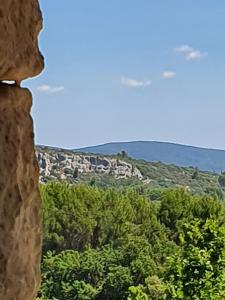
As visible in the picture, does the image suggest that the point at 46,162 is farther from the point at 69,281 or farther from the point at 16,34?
the point at 16,34

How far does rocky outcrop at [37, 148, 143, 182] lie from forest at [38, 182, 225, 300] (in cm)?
1812

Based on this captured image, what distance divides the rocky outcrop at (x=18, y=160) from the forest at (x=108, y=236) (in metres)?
15.8

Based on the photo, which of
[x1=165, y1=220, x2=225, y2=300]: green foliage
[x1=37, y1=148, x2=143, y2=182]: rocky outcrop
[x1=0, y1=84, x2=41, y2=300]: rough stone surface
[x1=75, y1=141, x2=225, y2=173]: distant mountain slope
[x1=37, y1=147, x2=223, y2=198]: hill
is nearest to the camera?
[x1=0, y1=84, x2=41, y2=300]: rough stone surface

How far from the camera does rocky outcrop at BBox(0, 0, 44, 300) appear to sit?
2.68 feet

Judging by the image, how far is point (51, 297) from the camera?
18.2 m

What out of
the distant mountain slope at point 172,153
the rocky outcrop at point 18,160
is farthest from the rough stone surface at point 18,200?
the distant mountain slope at point 172,153

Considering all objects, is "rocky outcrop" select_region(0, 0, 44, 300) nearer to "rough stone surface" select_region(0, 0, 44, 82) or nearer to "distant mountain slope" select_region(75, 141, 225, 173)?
"rough stone surface" select_region(0, 0, 44, 82)

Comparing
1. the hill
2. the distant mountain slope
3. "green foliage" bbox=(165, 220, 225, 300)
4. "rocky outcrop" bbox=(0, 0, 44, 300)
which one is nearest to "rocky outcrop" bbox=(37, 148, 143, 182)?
the hill

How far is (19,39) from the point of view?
2.81ft

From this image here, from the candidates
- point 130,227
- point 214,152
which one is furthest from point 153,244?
point 214,152

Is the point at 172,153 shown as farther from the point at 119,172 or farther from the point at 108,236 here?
the point at 108,236

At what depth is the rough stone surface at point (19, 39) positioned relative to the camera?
82 centimetres

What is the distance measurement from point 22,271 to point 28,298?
4cm

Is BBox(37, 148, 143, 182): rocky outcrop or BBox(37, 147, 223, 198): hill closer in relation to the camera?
BBox(37, 148, 143, 182): rocky outcrop
